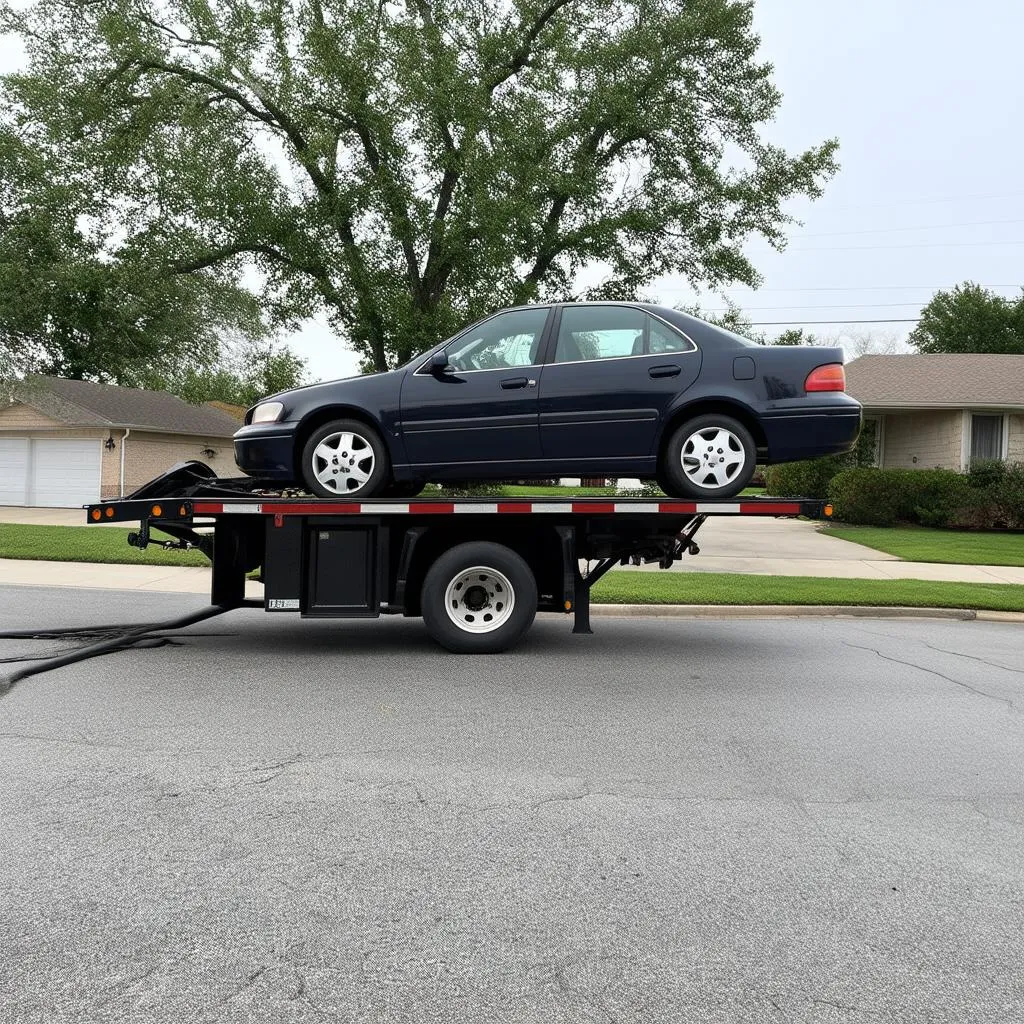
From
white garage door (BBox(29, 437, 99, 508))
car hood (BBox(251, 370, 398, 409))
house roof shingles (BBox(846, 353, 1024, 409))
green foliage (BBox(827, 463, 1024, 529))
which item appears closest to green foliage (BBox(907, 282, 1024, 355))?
house roof shingles (BBox(846, 353, 1024, 409))

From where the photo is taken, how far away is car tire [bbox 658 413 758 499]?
7.38m

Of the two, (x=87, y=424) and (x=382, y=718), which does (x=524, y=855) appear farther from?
(x=87, y=424)

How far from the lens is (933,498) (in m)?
22.7

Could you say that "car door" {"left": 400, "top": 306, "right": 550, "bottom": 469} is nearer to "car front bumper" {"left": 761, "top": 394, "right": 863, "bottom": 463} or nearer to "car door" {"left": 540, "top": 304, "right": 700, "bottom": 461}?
"car door" {"left": 540, "top": 304, "right": 700, "bottom": 461}

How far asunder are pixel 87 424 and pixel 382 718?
2711 centimetres

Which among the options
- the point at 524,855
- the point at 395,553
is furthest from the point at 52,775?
the point at 395,553

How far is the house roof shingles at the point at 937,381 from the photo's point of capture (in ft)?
80.5

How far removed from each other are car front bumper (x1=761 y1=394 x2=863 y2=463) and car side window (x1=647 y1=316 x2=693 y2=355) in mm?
824

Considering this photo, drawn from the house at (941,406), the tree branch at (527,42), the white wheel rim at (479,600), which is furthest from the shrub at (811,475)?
the white wheel rim at (479,600)

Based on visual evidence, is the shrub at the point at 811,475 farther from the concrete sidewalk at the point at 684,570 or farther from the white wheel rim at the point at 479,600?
the white wheel rim at the point at 479,600

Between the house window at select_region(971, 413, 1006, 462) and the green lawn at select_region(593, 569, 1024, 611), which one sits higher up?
the house window at select_region(971, 413, 1006, 462)

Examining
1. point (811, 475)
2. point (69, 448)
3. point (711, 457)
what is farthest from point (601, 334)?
point (69, 448)

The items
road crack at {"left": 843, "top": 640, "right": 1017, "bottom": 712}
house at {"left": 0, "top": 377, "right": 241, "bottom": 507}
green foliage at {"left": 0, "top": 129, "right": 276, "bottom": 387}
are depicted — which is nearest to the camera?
road crack at {"left": 843, "top": 640, "right": 1017, "bottom": 712}

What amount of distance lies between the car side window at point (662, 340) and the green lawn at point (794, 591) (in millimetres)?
4233
